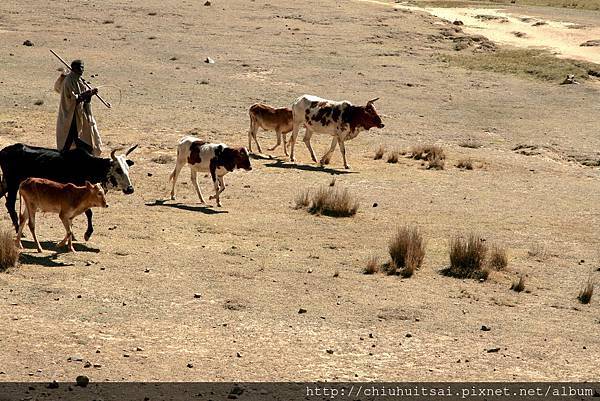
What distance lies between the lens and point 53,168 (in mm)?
15086

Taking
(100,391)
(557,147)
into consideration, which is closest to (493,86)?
(557,147)

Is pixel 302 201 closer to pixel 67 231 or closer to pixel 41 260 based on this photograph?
pixel 67 231

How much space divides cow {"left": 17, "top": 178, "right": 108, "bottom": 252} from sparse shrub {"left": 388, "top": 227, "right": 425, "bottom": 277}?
408cm

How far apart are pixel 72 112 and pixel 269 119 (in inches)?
→ 322

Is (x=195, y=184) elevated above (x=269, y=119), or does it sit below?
below

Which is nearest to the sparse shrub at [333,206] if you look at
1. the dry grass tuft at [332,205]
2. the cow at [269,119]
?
the dry grass tuft at [332,205]

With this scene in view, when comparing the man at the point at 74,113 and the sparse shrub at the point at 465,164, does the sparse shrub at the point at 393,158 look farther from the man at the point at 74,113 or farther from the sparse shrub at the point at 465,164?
the man at the point at 74,113

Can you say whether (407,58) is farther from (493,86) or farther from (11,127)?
(11,127)

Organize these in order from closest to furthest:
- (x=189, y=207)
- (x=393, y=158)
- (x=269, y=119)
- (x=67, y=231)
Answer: (x=67, y=231), (x=189, y=207), (x=393, y=158), (x=269, y=119)

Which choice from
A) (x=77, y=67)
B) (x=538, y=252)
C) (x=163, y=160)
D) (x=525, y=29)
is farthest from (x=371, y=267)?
(x=525, y=29)

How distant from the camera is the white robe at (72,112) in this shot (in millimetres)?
16562

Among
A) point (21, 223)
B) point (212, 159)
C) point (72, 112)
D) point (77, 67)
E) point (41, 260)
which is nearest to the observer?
point (41, 260)

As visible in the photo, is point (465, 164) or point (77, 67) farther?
point (465, 164)

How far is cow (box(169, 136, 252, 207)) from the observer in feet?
62.1
